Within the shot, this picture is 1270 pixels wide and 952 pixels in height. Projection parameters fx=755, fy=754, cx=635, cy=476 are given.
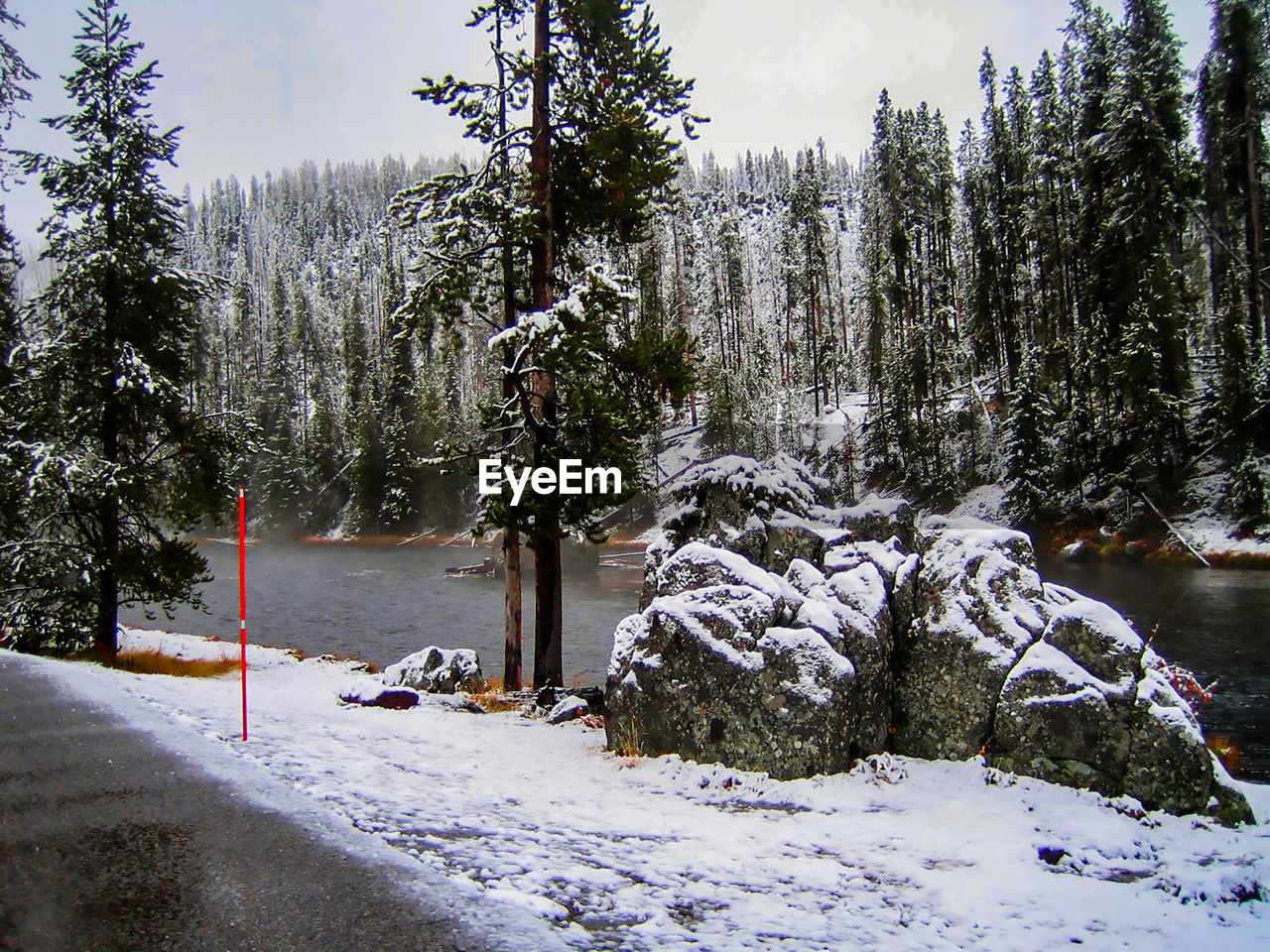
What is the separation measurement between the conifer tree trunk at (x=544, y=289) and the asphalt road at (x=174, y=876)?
707 centimetres

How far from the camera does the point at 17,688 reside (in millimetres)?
9445

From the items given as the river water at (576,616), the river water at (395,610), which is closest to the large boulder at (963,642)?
the river water at (576,616)

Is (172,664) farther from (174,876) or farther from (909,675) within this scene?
(909,675)

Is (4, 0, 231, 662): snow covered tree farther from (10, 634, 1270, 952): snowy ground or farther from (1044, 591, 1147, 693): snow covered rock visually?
(1044, 591, 1147, 693): snow covered rock

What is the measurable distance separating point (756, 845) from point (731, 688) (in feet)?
6.36

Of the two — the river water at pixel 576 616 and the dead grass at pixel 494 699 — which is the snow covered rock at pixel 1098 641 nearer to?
the river water at pixel 576 616

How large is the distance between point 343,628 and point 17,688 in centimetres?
2000

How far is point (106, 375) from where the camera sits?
614 inches

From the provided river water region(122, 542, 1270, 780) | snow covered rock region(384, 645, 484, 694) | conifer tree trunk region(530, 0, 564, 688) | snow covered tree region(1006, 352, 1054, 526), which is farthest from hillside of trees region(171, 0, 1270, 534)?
river water region(122, 542, 1270, 780)

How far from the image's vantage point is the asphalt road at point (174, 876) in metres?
4.01

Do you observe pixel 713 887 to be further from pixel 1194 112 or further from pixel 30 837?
pixel 1194 112

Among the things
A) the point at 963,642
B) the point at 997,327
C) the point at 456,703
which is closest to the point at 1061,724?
the point at 963,642

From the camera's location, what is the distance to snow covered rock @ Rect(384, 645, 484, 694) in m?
13.8

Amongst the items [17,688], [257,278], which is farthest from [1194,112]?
[257,278]
